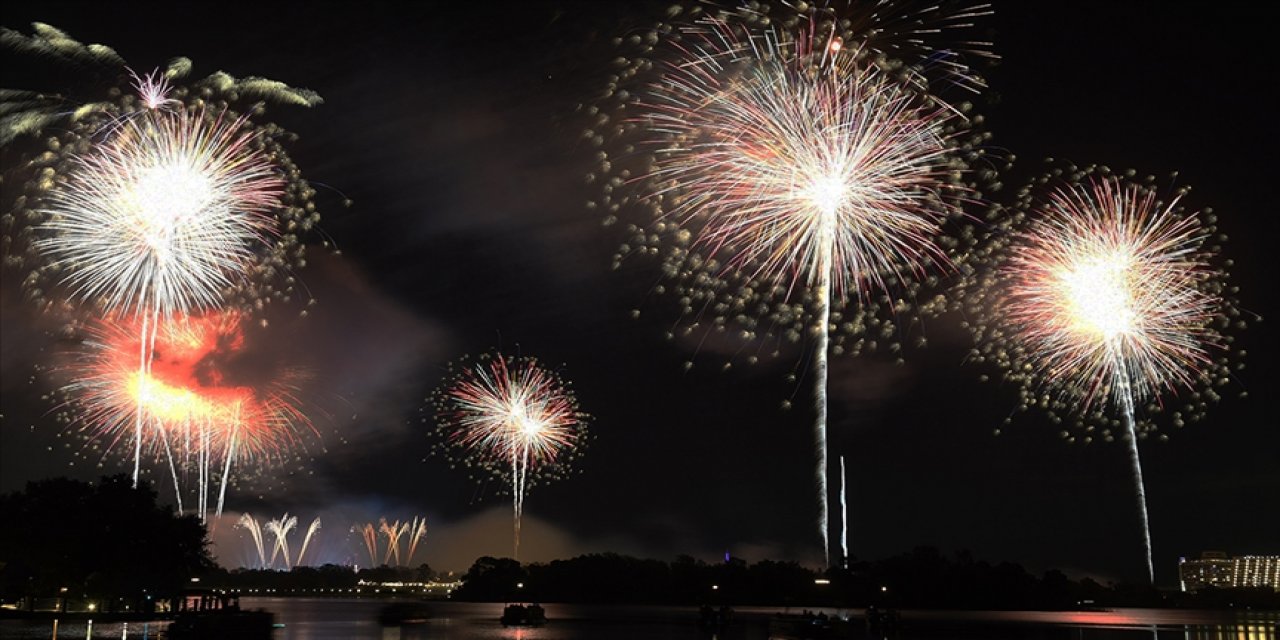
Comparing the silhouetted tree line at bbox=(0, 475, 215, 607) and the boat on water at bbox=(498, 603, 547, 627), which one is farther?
the boat on water at bbox=(498, 603, 547, 627)

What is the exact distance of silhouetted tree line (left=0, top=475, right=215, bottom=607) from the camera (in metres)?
99.7

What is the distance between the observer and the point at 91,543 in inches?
4033

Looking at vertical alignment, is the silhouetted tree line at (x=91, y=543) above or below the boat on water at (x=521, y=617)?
above

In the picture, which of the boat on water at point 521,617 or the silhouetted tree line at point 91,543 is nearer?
the silhouetted tree line at point 91,543

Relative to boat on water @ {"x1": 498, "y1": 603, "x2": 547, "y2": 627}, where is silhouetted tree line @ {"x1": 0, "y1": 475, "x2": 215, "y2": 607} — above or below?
above

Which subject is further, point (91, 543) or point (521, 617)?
point (521, 617)

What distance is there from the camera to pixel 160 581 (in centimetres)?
10975

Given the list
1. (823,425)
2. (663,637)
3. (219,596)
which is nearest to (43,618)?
(219,596)

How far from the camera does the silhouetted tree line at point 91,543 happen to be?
99.7 m

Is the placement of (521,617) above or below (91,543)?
below

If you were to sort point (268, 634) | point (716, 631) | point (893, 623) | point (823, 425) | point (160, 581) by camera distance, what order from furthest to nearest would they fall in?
point (716, 631), point (160, 581), point (893, 623), point (268, 634), point (823, 425)

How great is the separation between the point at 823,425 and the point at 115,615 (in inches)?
3101

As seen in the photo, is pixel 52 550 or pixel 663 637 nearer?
pixel 52 550

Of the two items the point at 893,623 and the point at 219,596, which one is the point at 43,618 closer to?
the point at 219,596
